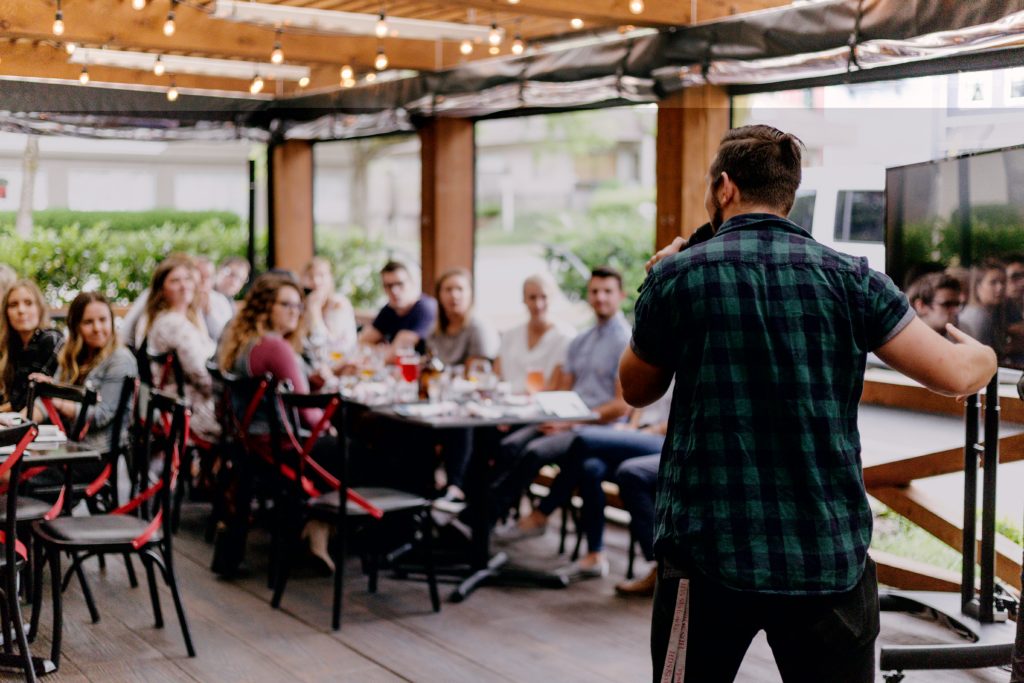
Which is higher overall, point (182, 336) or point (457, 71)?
point (457, 71)

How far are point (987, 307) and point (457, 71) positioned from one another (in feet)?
14.0

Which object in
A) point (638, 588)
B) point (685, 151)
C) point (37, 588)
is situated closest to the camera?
point (37, 588)

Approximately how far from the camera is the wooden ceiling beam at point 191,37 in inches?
240

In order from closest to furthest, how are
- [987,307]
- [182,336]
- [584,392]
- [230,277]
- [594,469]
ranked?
[987,307]
[594,469]
[584,392]
[182,336]
[230,277]

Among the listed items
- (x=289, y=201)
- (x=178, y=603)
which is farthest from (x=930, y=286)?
(x=289, y=201)

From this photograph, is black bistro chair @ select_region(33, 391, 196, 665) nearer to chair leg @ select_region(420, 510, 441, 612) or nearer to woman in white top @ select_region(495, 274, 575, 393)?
chair leg @ select_region(420, 510, 441, 612)

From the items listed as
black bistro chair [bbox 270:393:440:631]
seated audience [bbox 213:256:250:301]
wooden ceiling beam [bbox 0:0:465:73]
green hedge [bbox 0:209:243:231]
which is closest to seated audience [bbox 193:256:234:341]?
seated audience [bbox 213:256:250:301]

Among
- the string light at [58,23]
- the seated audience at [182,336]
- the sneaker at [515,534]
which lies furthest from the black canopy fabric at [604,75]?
the sneaker at [515,534]

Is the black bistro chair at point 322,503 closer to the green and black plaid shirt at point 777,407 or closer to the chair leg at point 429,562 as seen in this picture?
the chair leg at point 429,562

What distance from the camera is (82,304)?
17.3ft

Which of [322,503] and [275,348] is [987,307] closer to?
[322,503]

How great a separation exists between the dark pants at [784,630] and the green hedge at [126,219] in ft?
19.4

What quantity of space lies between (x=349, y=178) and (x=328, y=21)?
355 centimetres

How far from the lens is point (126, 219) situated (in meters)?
8.67
